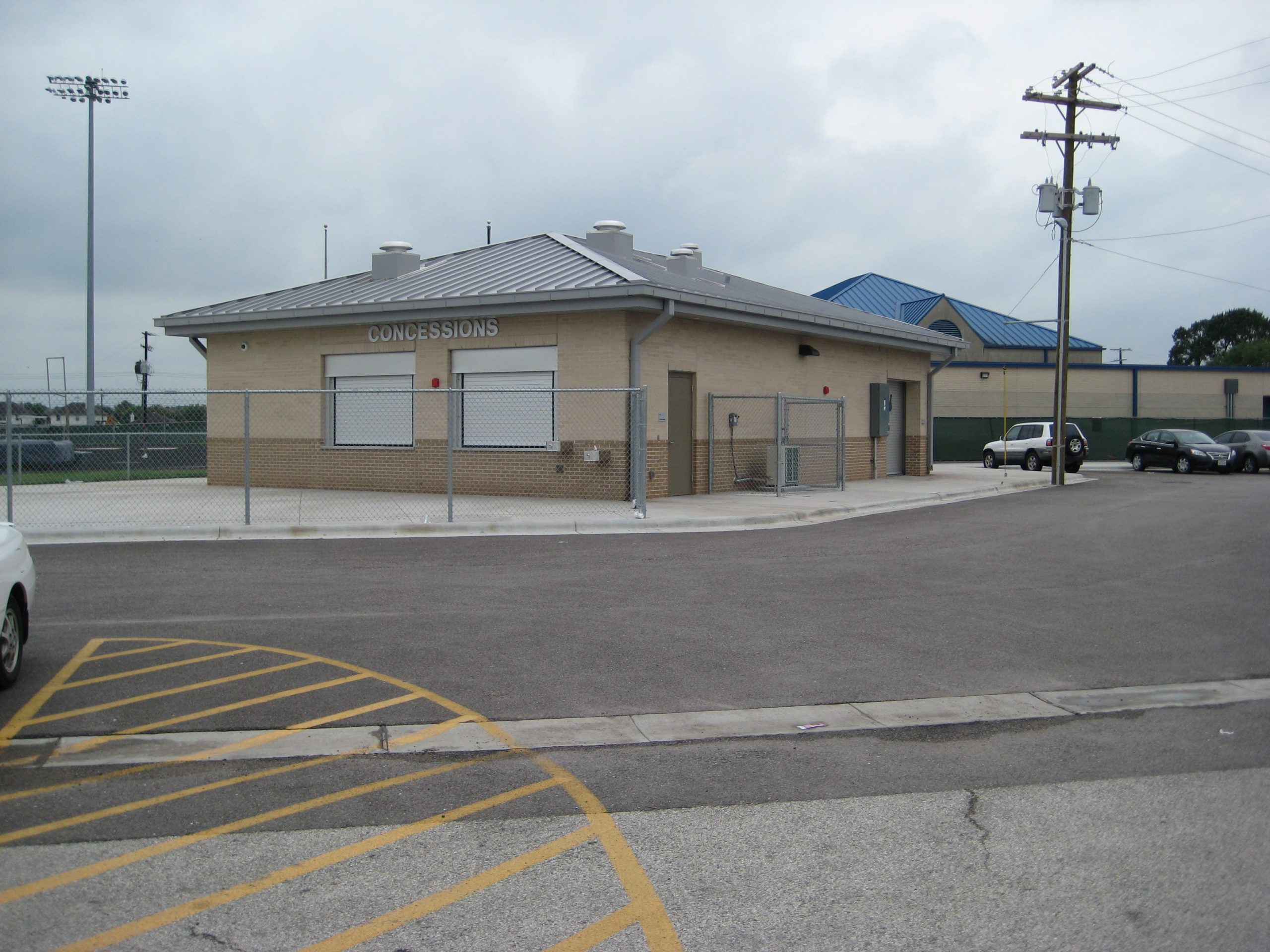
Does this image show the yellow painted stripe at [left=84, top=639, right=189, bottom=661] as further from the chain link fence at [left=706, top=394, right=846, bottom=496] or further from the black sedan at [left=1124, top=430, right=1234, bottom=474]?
the black sedan at [left=1124, top=430, right=1234, bottom=474]

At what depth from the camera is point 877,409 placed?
26547 millimetres

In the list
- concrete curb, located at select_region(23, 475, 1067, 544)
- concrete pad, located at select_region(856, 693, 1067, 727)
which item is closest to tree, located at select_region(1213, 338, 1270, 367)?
concrete curb, located at select_region(23, 475, 1067, 544)

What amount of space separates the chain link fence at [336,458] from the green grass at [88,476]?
5cm

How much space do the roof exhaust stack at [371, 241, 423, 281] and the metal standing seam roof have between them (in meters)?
0.26

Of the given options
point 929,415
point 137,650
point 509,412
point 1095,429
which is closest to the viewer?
point 137,650

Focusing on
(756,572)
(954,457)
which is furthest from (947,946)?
(954,457)

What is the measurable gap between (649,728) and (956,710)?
1.97 meters

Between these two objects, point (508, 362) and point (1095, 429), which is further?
point (1095, 429)

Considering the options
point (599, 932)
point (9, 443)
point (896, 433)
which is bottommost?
point (599, 932)

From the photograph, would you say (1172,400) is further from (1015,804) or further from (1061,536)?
(1015,804)

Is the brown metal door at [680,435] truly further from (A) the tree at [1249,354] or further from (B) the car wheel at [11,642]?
(A) the tree at [1249,354]

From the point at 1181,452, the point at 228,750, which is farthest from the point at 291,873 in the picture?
the point at 1181,452

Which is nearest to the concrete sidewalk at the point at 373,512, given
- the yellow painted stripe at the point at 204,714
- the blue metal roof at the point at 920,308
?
the yellow painted stripe at the point at 204,714

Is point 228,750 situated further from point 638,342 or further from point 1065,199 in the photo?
point 1065,199
